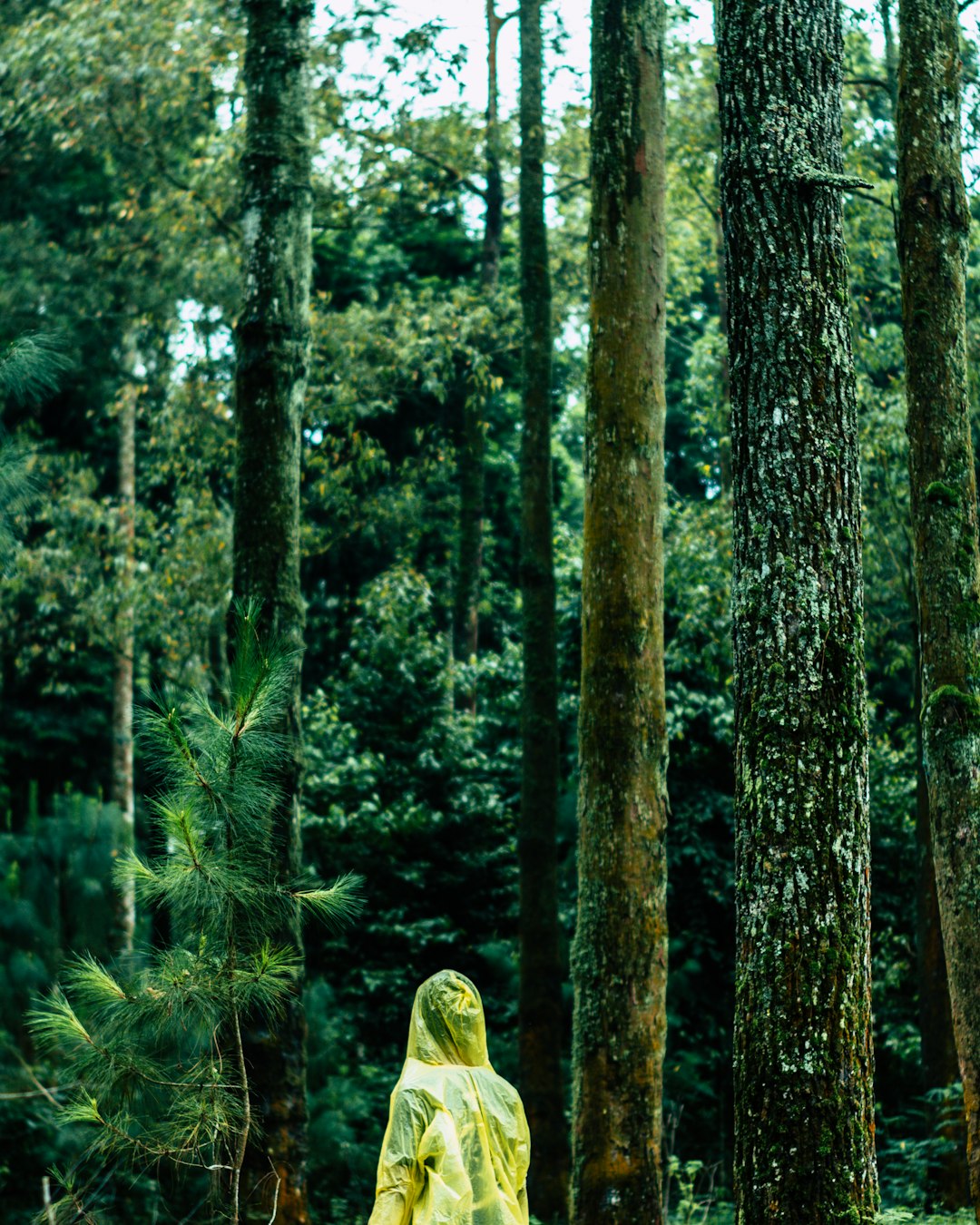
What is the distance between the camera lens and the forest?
4.51m

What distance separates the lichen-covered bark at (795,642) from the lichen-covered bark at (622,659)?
281 cm

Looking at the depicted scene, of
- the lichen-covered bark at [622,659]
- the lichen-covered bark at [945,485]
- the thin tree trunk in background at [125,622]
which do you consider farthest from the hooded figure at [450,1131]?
the thin tree trunk in background at [125,622]

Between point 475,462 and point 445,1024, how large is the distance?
1917 centimetres

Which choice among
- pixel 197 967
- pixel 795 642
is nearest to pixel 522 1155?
Result: pixel 197 967

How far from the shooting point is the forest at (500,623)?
178 inches

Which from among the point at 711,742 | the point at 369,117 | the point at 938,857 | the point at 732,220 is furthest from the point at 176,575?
→ the point at 732,220

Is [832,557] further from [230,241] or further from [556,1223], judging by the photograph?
[230,241]

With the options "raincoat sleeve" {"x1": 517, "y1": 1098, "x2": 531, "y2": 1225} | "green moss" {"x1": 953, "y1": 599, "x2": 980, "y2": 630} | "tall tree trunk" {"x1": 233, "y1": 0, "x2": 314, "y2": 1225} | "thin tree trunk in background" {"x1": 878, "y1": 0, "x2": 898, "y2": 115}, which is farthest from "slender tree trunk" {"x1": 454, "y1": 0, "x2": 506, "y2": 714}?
"raincoat sleeve" {"x1": 517, "y1": 1098, "x2": 531, "y2": 1225}

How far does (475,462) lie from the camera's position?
2383cm

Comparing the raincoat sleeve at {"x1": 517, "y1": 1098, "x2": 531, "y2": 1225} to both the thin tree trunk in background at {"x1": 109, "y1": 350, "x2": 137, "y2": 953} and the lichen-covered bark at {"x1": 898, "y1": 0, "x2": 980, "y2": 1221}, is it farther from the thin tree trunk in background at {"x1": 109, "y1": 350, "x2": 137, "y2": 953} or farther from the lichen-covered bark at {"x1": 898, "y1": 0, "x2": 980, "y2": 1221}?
the thin tree trunk in background at {"x1": 109, "y1": 350, "x2": 137, "y2": 953}

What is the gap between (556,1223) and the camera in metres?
10.6

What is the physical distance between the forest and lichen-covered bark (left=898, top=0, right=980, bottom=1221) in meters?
0.03

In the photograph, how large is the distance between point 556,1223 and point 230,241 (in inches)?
589

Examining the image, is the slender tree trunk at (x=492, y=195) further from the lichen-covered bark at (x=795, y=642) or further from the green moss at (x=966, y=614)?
the lichen-covered bark at (x=795, y=642)
